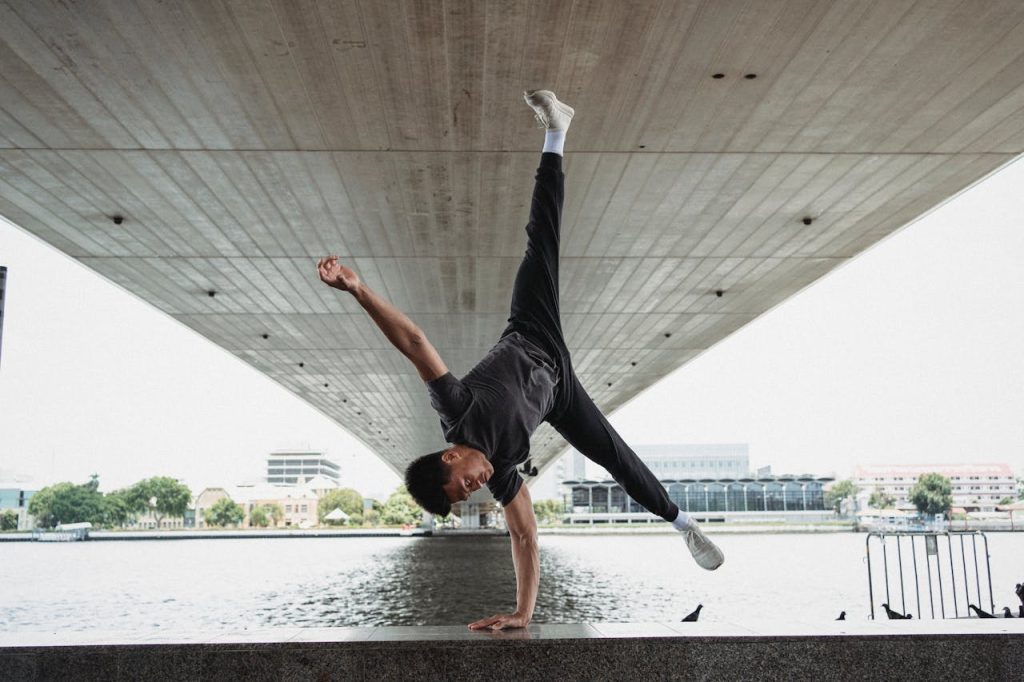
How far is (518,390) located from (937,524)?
A: 231ft

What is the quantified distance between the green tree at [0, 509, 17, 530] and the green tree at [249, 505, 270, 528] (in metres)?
27.5

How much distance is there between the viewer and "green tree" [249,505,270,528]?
379ft

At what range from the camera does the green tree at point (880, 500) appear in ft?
286

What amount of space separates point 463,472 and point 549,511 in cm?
11703

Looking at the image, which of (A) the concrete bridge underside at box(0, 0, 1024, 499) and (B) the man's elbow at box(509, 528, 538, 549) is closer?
(B) the man's elbow at box(509, 528, 538, 549)

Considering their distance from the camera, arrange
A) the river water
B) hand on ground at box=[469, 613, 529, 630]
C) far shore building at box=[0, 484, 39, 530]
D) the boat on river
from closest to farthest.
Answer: hand on ground at box=[469, 613, 529, 630] → the river water → the boat on river → far shore building at box=[0, 484, 39, 530]

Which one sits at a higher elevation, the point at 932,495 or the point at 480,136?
the point at 480,136

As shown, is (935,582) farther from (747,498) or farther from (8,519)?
(8,519)

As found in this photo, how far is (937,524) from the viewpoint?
64.8 meters

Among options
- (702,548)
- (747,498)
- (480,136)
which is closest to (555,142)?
(702,548)

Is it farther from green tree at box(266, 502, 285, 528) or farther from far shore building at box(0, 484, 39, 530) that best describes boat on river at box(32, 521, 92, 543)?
green tree at box(266, 502, 285, 528)

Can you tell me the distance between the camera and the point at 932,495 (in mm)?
65188

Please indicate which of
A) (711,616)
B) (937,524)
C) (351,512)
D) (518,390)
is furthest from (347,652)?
(351,512)

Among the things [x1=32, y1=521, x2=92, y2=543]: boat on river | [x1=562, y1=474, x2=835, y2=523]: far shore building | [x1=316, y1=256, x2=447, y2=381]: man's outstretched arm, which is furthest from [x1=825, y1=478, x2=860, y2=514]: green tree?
[x1=316, y1=256, x2=447, y2=381]: man's outstretched arm
